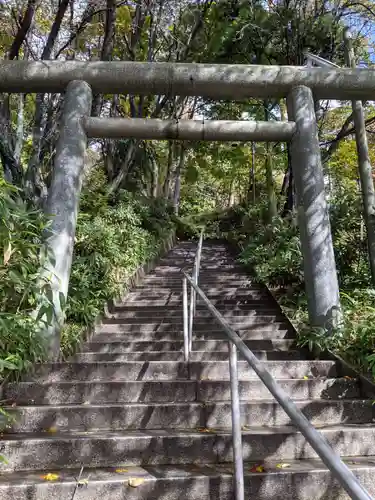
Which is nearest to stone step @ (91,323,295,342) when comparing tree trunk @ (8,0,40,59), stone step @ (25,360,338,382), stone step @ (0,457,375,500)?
stone step @ (25,360,338,382)

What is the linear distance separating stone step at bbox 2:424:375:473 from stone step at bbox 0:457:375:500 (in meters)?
0.10

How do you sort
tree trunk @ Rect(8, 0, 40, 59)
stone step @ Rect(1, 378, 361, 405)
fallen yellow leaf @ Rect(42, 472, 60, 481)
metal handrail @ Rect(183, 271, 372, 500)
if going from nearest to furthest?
metal handrail @ Rect(183, 271, 372, 500)
fallen yellow leaf @ Rect(42, 472, 60, 481)
stone step @ Rect(1, 378, 361, 405)
tree trunk @ Rect(8, 0, 40, 59)

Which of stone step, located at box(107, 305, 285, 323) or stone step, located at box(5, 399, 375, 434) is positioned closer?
stone step, located at box(5, 399, 375, 434)

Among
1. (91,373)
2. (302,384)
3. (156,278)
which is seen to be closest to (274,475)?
(302,384)

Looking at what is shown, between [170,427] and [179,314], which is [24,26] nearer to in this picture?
[179,314]

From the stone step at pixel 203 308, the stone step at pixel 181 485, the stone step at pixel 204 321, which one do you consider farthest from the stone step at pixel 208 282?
the stone step at pixel 181 485

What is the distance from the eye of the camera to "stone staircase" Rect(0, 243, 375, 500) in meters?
2.45

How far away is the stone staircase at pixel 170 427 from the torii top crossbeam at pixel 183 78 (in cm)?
308

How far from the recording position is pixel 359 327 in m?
4.04

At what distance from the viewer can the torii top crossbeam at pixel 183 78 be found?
4867 millimetres

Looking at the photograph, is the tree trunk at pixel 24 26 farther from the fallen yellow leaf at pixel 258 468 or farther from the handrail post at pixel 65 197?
the fallen yellow leaf at pixel 258 468

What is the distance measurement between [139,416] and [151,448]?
0.39 metres

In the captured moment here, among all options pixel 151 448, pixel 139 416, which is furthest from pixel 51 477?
pixel 139 416

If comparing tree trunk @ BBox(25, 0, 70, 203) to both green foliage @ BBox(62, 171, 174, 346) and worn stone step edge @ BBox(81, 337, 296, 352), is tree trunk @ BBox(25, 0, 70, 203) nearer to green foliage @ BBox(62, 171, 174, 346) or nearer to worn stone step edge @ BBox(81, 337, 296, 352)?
green foliage @ BBox(62, 171, 174, 346)
